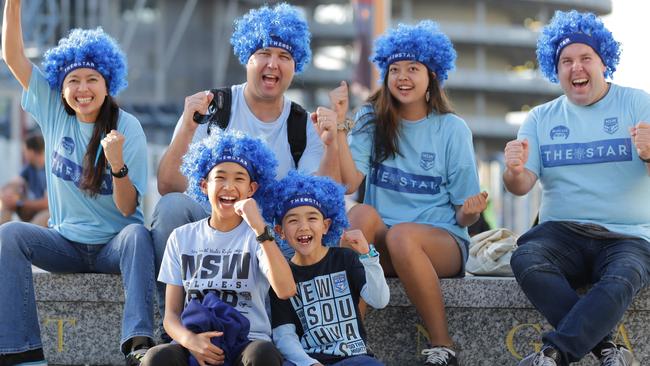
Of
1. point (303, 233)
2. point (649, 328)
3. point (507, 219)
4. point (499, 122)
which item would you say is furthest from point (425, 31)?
point (499, 122)

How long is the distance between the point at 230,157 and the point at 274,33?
3.53ft

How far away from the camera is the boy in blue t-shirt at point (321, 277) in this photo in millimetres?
4480

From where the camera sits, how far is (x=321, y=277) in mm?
4605

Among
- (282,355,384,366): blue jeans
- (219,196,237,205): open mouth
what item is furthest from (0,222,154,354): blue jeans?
(282,355,384,366): blue jeans

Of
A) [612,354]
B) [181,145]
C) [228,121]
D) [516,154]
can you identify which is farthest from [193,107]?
[612,354]

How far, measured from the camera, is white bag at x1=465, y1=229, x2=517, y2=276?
5.66 metres

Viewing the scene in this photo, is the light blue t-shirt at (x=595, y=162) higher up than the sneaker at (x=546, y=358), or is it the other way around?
the light blue t-shirt at (x=595, y=162)

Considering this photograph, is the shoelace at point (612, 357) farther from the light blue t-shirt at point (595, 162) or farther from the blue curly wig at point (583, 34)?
the blue curly wig at point (583, 34)

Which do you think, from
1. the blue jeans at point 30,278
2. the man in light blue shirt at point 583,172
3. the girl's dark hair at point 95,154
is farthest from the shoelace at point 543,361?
the girl's dark hair at point 95,154

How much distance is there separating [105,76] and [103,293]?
1.18 m

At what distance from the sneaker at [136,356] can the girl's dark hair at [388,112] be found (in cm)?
172

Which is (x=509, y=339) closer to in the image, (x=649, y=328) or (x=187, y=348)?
(x=649, y=328)

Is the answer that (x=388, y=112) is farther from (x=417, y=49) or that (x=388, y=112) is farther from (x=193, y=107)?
(x=193, y=107)

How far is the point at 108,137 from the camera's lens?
4.82 metres
